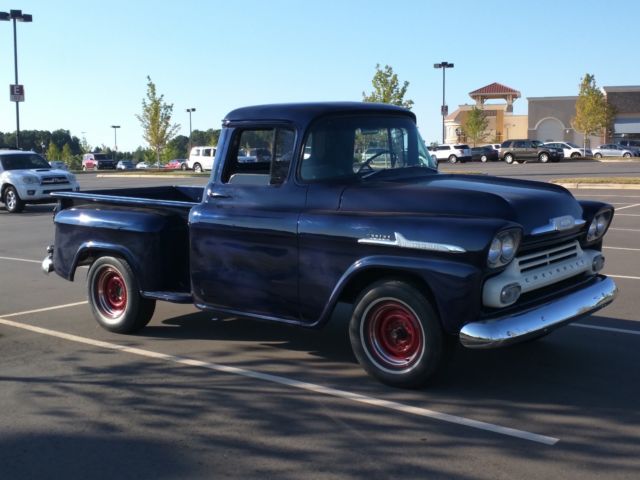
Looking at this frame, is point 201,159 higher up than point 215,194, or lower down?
higher up

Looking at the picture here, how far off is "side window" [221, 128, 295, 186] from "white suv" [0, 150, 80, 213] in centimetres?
1569

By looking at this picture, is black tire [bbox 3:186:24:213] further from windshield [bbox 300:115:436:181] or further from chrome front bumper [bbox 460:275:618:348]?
chrome front bumper [bbox 460:275:618:348]

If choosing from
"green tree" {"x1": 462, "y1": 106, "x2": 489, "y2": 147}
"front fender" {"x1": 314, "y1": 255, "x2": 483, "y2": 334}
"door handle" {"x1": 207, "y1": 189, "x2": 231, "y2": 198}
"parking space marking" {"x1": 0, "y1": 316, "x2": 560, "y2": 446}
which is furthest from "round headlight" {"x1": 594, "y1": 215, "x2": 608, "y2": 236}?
"green tree" {"x1": 462, "y1": 106, "x2": 489, "y2": 147}

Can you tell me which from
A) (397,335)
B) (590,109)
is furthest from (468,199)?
(590,109)

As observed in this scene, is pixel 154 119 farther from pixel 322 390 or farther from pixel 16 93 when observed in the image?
pixel 322 390

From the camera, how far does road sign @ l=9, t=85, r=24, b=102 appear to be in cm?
3734

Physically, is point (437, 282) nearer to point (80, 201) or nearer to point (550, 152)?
point (80, 201)

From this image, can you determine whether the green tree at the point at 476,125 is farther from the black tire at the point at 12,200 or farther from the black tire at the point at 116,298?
the black tire at the point at 116,298

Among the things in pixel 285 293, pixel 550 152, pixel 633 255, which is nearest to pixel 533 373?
pixel 285 293

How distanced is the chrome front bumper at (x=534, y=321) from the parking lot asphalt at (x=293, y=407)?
1.60 feet

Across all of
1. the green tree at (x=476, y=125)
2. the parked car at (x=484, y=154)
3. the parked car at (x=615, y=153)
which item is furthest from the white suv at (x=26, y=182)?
the green tree at (x=476, y=125)

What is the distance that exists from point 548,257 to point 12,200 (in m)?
18.8

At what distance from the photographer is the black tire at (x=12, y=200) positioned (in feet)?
70.0

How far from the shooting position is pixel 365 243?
17.8 ft
